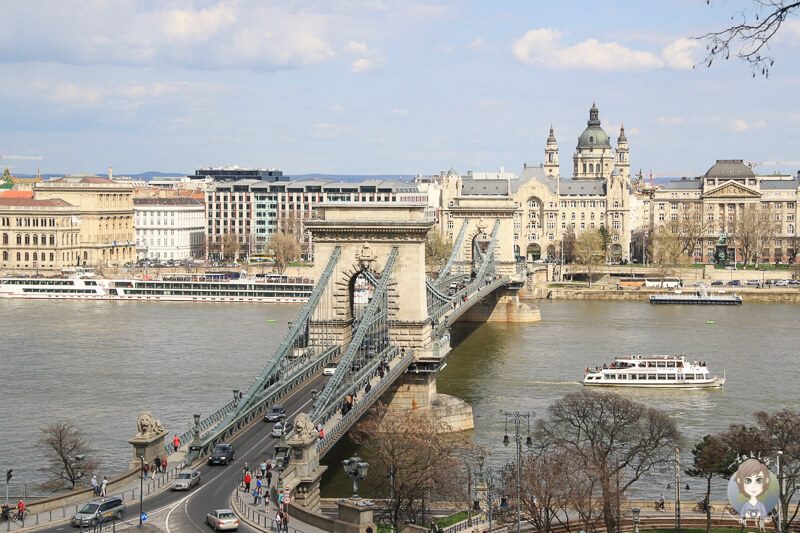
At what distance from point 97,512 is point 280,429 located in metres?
8.42

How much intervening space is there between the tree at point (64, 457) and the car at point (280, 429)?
4714 mm

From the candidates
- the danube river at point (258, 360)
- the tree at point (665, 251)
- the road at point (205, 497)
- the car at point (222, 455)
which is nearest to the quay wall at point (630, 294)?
the danube river at point (258, 360)

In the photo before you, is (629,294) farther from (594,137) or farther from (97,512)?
(97,512)

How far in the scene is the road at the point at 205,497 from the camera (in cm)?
2556

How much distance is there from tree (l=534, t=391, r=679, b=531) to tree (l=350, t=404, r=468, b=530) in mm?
2593

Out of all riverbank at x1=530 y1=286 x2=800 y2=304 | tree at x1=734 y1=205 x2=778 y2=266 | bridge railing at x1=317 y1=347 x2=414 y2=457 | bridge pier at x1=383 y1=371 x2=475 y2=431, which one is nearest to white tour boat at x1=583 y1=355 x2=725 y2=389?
bridge pier at x1=383 y1=371 x2=475 y2=431

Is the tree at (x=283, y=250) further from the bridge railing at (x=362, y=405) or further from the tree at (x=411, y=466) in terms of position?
the tree at (x=411, y=466)

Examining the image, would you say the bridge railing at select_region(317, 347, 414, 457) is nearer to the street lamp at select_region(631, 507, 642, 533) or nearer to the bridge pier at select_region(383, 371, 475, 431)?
the bridge pier at select_region(383, 371, 475, 431)

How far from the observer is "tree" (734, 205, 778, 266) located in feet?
352

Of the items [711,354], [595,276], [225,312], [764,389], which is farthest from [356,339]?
[595,276]

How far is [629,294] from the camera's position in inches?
3693

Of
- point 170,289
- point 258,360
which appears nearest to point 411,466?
point 258,360

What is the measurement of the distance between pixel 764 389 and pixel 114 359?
84.3 ft

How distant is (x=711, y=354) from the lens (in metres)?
60.2
